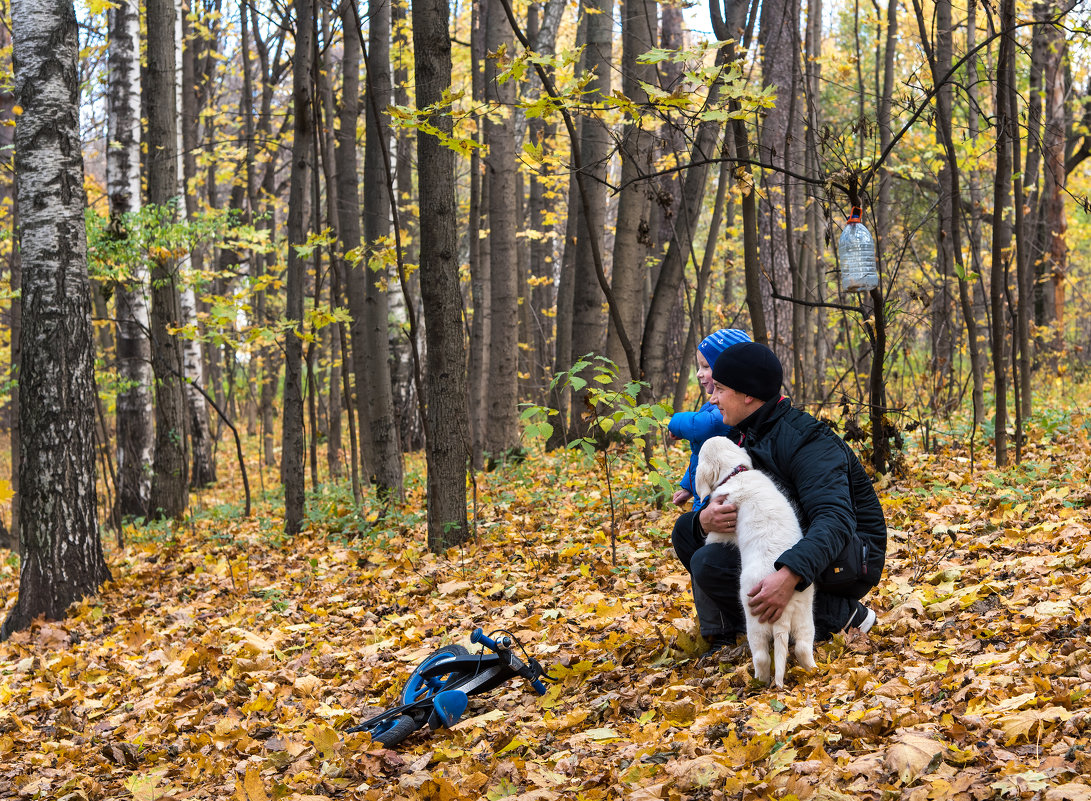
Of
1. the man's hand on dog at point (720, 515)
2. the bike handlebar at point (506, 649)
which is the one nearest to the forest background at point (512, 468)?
the bike handlebar at point (506, 649)

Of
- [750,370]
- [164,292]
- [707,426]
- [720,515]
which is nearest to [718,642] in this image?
[720,515]

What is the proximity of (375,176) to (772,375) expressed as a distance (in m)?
7.97

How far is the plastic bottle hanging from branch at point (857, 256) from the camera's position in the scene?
16.3ft

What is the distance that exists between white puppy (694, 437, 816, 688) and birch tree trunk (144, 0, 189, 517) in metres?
8.69

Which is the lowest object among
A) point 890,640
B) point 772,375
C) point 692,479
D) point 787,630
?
point 890,640

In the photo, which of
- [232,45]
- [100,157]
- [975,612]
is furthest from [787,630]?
[100,157]

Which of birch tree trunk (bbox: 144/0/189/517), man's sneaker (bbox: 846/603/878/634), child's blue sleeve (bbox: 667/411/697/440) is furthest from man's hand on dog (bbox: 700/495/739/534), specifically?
A: birch tree trunk (bbox: 144/0/189/517)

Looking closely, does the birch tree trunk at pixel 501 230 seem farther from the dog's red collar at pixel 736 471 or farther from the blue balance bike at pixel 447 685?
the dog's red collar at pixel 736 471

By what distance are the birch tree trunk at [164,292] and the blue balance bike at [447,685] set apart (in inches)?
305

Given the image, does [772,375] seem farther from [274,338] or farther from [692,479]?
[274,338]

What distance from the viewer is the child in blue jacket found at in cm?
370

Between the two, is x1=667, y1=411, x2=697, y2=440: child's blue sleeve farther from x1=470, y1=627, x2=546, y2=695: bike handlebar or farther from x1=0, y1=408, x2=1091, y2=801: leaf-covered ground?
x1=470, y1=627, x2=546, y2=695: bike handlebar

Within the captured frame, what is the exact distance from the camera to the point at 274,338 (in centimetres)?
841

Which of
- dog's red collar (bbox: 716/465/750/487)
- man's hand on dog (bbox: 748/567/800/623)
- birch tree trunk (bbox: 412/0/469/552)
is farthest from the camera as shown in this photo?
birch tree trunk (bbox: 412/0/469/552)
